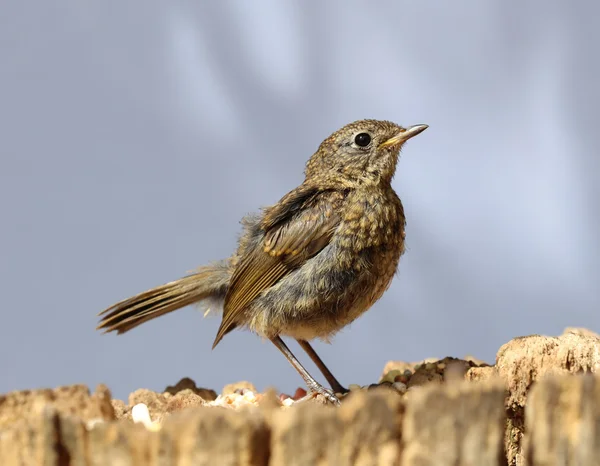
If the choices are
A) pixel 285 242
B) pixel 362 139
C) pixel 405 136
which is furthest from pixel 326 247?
pixel 405 136

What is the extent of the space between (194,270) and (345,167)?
4.51 ft

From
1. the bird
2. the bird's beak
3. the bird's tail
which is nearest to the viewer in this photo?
the bird

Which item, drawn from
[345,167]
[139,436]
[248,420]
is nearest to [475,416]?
[248,420]

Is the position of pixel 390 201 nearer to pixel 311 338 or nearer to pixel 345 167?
pixel 345 167

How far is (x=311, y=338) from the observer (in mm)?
5020

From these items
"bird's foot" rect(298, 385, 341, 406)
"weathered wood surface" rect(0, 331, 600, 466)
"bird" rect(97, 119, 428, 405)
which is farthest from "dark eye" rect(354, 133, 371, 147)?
"weathered wood surface" rect(0, 331, 600, 466)

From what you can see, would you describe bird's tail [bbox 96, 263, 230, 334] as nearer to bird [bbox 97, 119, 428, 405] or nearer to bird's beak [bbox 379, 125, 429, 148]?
bird [bbox 97, 119, 428, 405]

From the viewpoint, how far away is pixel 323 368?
551 cm

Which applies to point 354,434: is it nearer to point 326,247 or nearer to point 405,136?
point 326,247

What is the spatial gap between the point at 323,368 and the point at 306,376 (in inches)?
19.8

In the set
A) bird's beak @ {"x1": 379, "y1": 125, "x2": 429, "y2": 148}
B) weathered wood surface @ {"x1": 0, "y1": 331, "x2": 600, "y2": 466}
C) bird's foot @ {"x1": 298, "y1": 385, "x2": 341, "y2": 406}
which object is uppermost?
bird's beak @ {"x1": 379, "y1": 125, "x2": 429, "y2": 148}

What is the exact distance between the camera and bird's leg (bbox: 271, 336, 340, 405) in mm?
4812

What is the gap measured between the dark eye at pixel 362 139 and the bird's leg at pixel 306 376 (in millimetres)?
1360

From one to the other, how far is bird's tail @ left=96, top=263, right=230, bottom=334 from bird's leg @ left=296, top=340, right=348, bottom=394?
2.18 feet
